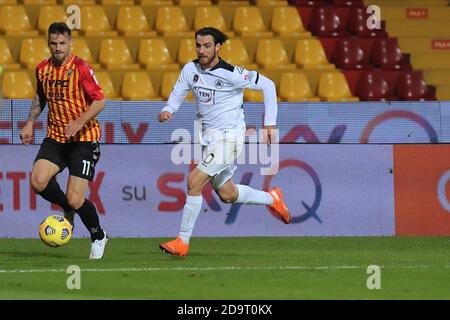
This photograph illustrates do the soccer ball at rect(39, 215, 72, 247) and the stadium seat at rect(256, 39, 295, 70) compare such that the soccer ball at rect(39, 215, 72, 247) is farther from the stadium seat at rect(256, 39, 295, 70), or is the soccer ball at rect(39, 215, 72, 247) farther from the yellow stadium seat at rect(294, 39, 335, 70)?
the yellow stadium seat at rect(294, 39, 335, 70)

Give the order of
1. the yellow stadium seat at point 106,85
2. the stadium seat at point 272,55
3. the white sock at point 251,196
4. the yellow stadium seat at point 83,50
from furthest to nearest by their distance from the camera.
Result: the stadium seat at point 272,55
the yellow stadium seat at point 83,50
the yellow stadium seat at point 106,85
the white sock at point 251,196

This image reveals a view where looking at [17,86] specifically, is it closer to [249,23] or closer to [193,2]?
[193,2]

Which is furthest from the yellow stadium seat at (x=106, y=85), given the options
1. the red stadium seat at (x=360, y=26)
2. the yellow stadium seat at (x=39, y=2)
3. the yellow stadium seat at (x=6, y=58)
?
the red stadium seat at (x=360, y=26)

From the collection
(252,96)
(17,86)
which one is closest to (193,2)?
(252,96)

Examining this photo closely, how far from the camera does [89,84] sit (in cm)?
1100

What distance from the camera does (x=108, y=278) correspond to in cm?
948

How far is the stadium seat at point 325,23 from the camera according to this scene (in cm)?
1889

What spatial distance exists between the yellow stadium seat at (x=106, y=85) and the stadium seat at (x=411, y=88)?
411 cm

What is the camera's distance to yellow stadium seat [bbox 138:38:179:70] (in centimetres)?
1748

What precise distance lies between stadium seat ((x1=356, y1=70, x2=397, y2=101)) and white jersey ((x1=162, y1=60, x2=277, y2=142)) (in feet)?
20.0

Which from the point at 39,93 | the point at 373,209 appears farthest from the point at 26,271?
the point at 373,209

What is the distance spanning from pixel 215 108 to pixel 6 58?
6.37m

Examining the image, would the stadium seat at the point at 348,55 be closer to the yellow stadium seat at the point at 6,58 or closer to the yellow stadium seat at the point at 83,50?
the yellow stadium seat at the point at 83,50
